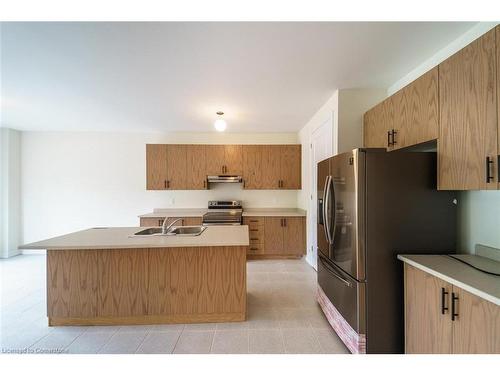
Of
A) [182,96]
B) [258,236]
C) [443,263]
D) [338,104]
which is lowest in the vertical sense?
[258,236]

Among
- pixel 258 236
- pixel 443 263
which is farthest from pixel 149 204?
pixel 443 263

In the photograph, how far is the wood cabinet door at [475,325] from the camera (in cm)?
100

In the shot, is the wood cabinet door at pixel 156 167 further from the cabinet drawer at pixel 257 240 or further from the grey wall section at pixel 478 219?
the grey wall section at pixel 478 219

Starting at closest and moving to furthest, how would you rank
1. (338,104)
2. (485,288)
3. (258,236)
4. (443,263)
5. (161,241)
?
1. (485,288)
2. (443,263)
3. (161,241)
4. (338,104)
5. (258,236)

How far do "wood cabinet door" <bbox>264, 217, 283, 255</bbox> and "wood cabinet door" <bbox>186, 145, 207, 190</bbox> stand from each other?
1.57 metres

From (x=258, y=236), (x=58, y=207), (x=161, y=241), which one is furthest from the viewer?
(x=58, y=207)

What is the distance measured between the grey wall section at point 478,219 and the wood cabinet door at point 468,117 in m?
0.31

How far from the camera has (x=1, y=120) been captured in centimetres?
375

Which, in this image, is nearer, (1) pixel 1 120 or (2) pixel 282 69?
(2) pixel 282 69

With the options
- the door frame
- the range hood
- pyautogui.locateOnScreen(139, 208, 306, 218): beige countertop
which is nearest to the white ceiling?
the door frame

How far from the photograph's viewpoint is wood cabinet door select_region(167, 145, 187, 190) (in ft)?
14.3

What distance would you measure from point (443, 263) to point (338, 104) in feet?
6.28

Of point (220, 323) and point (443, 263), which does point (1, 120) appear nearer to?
point (220, 323)

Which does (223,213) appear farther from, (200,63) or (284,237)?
(200,63)
